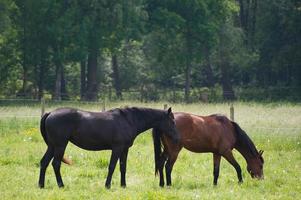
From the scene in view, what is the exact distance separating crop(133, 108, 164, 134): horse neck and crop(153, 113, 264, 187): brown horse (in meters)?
0.33

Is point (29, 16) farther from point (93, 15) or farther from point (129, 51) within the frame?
point (129, 51)

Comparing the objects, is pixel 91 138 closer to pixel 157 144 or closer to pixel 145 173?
pixel 157 144

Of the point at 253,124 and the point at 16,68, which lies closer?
the point at 253,124

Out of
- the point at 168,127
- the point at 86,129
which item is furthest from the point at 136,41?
the point at 86,129

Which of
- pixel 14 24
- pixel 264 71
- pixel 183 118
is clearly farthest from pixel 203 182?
pixel 264 71

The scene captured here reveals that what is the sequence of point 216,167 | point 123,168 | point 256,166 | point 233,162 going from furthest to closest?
1. point 256,166
2. point 233,162
3. point 216,167
4. point 123,168

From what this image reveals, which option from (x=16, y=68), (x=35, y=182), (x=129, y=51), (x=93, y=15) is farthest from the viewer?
(x=129, y=51)

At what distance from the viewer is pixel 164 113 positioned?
1243 centimetres

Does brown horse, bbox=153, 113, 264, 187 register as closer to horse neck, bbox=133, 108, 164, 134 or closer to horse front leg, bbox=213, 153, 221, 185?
horse front leg, bbox=213, 153, 221, 185

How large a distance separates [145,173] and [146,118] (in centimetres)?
195

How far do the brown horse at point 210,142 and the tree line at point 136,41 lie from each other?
93.2 ft

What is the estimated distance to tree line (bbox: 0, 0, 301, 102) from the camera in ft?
138

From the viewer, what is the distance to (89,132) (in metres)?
11.8

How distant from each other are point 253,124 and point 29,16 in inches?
947
